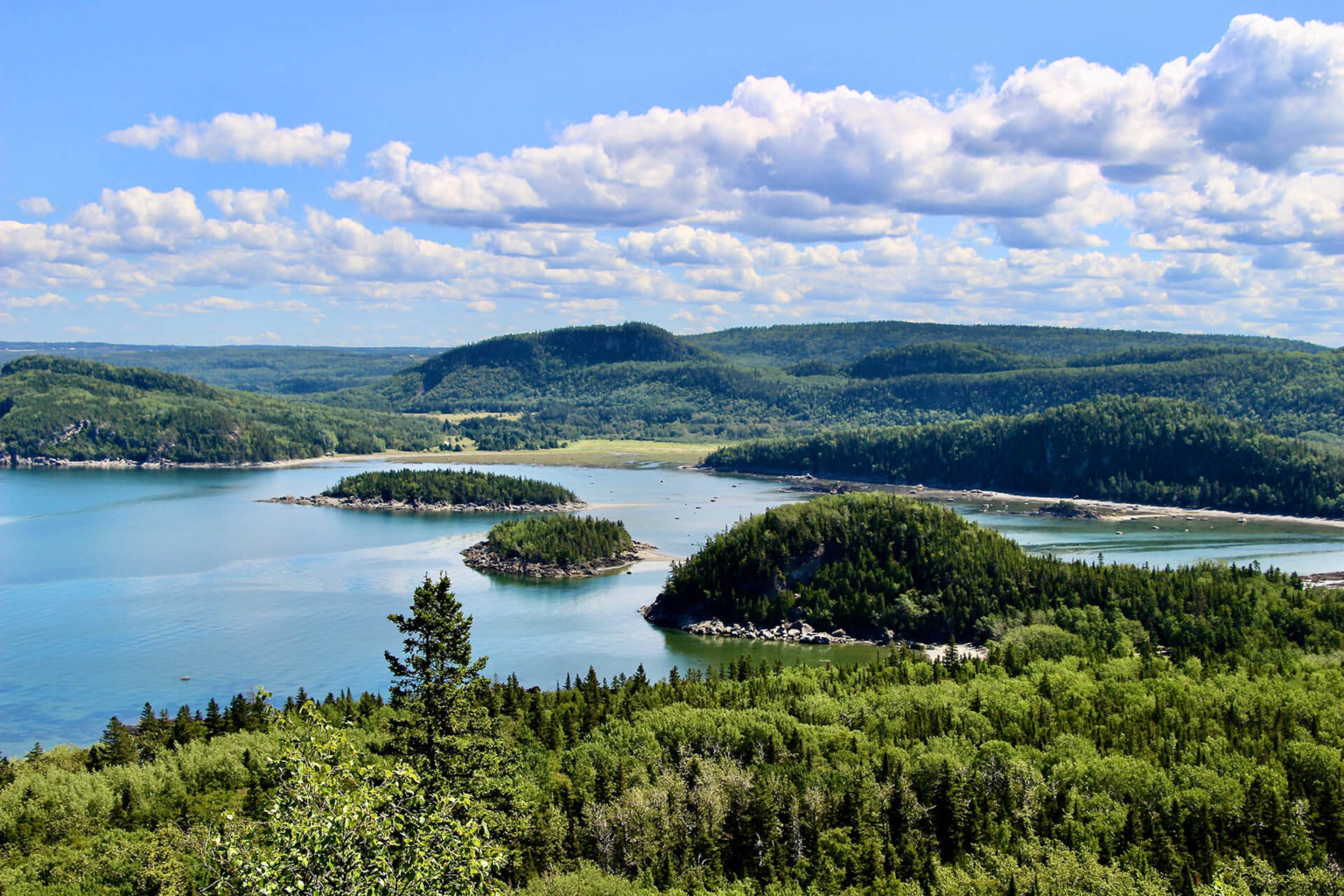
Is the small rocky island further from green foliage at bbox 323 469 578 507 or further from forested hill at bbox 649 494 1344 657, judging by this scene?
forested hill at bbox 649 494 1344 657

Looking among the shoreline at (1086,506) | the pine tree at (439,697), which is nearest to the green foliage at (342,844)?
the pine tree at (439,697)

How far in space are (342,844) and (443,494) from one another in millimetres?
149384

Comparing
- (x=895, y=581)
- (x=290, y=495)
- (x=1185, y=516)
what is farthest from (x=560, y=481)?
(x=895, y=581)

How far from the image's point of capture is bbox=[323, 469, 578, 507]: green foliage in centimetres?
15938

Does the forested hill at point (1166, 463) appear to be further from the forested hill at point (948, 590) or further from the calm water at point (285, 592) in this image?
the forested hill at point (948, 590)

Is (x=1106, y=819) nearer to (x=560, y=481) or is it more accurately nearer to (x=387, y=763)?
(x=387, y=763)

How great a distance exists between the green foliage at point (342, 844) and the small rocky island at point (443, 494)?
137 metres

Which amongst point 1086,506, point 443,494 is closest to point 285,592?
point 443,494

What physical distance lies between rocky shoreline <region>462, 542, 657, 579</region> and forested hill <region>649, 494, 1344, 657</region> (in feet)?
57.8

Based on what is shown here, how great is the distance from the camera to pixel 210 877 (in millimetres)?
32281

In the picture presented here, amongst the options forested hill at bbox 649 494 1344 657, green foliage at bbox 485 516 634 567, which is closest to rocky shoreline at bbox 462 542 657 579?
green foliage at bbox 485 516 634 567

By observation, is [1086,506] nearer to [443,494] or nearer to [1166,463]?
[1166,463]

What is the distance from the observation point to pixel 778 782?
42.9 metres

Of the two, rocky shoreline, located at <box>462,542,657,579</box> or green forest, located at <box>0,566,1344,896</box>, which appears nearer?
green forest, located at <box>0,566,1344,896</box>
